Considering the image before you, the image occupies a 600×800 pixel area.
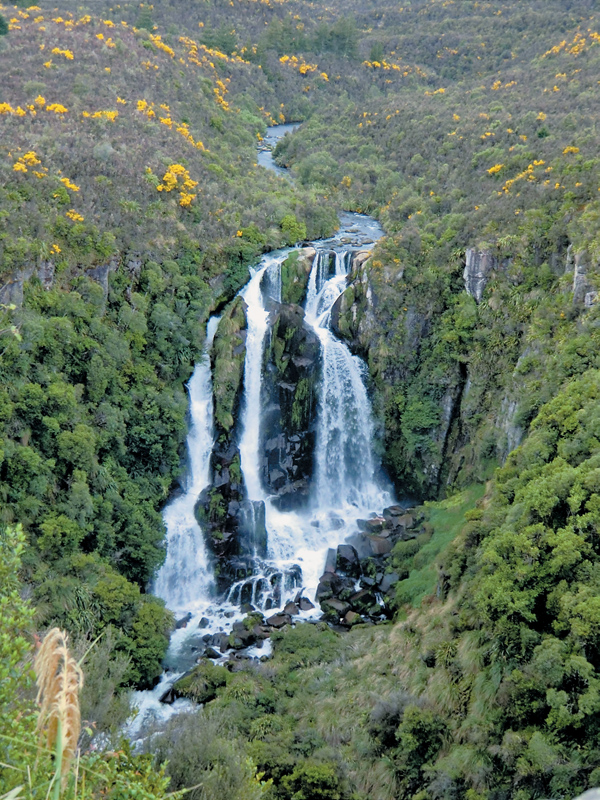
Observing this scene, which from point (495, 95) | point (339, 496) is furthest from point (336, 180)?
point (339, 496)

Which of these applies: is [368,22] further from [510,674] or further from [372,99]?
[510,674]

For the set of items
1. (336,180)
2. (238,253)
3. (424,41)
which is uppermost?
(424,41)

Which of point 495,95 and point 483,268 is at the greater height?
point 495,95

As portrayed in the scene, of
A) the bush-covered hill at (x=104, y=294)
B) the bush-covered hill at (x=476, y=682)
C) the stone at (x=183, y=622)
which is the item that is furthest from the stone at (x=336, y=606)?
the bush-covered hill at (x=104, y=294)

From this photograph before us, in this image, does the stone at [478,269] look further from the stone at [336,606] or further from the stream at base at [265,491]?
the stone at [336,606]

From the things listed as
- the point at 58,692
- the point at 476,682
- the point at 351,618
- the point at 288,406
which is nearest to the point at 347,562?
the point at 351,618

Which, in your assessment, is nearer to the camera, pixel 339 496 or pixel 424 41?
pixel 339 496
